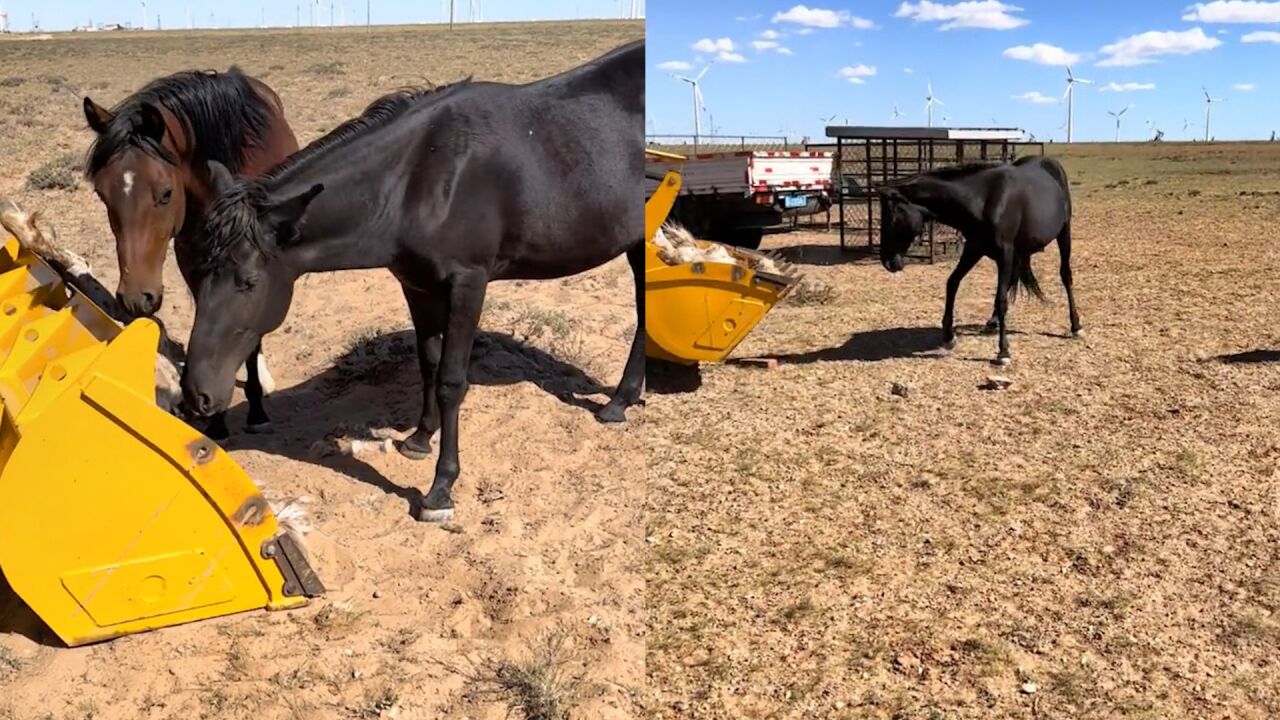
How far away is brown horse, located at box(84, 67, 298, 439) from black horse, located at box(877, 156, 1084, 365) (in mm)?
4704

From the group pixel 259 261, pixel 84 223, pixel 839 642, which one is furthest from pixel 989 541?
pixel 84 223

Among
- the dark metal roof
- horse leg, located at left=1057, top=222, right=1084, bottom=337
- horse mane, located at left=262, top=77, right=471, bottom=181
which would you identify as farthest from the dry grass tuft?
the dark metal roof

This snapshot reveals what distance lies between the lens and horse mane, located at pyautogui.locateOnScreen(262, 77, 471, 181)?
3.17 metres

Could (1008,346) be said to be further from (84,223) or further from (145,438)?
(84,223)

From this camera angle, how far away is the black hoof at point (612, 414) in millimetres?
4297

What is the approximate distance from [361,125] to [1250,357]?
20.4 ft

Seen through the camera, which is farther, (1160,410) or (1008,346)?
(1008,346)

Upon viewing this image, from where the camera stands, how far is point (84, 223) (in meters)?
8.15

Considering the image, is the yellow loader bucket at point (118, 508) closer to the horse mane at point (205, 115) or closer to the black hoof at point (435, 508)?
the black hoof at point (435, 508)

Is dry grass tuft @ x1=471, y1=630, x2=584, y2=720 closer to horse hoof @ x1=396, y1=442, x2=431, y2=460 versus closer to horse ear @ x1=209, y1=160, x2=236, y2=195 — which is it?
horse hoof @ x1=396, y1=442, x2=431, y2=460

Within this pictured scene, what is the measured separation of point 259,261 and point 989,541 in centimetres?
286

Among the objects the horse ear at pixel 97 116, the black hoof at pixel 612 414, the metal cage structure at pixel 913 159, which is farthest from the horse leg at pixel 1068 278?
the horse ear at pixel 97 116

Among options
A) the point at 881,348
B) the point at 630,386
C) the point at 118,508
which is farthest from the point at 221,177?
the point at 881,348

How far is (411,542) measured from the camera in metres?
3.29
